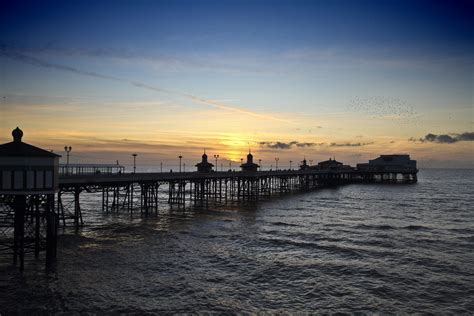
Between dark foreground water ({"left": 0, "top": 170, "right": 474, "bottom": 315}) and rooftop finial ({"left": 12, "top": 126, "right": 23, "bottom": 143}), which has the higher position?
rooftop finial ({"left": 12, "top": 126, "right": 23, "bottom": 143})

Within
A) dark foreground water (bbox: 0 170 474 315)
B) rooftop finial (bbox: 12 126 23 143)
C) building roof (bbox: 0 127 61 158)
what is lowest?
dark foreground water (bbox: 0 170 474 315)

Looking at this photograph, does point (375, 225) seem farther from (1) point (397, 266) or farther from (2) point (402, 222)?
(1) point (397, 266)

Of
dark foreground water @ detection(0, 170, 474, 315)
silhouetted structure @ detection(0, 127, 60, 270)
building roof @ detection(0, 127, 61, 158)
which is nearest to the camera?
dark foreground water @ detection(0, 170, 474, 315)

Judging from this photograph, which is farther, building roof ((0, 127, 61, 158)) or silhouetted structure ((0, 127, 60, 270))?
building roof ((0, 127, 61, 158))

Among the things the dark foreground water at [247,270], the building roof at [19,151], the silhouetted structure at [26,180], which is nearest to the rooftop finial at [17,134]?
the silhouetted structure at [26,180]

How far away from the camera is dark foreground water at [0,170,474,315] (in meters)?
19.3

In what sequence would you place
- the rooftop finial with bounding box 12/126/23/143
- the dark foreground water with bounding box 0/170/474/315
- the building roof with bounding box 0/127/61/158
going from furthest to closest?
the rooftop finial with bounding box 12/126/23/143, the building roof with bounding box 0/127/61/158, the dark foreground water with bounding box 0/170/474/315

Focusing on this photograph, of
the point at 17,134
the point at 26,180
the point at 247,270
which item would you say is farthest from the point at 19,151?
the point at 247,270

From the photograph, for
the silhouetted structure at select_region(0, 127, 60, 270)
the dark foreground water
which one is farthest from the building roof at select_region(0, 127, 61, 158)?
the dark foreground water

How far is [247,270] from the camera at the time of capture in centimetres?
2492

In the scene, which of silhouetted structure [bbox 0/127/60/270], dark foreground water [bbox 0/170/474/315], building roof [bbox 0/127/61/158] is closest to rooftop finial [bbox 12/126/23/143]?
silhouetted structure [bbox 0/127/60/270]

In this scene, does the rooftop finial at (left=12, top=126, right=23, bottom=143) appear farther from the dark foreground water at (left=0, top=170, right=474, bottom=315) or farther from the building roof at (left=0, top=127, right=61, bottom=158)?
the dark foreground water at (left=0, top=170, right=474, bottom=315)

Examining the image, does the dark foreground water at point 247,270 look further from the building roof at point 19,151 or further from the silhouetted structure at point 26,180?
the building roof at point 19,151

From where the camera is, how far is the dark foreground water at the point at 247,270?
19281 mm
